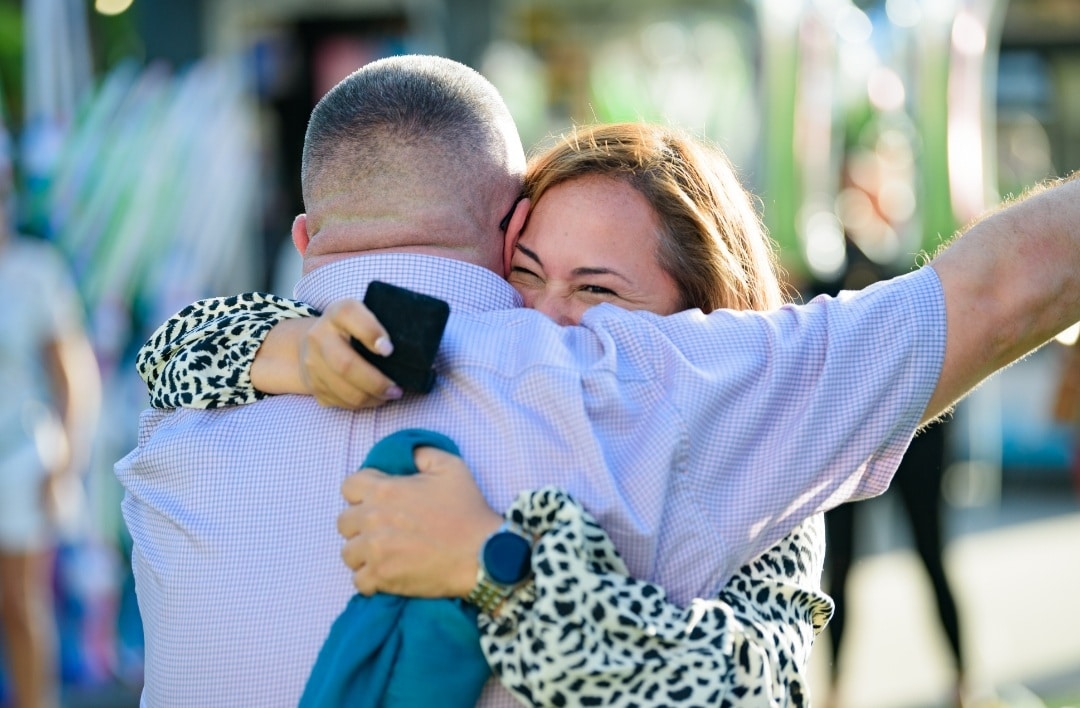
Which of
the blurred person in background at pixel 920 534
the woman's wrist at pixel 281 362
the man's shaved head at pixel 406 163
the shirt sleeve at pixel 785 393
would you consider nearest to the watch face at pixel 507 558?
the shirt sleeve at pixel 785 393

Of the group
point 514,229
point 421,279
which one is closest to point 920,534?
point 514,229

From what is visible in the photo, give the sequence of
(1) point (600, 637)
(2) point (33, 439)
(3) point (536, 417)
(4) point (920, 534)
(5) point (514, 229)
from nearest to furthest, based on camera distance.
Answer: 1. (1) point (600, 637)
2. (3) point (536, 417)
3. (5) point (514, 229)
4. (2) point (33, 439)
5. (4) point (920, 534)

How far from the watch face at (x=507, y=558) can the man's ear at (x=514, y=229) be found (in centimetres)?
57

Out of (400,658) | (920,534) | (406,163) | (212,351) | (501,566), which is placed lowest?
(920,534)

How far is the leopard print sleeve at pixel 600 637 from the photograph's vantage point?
1.43m

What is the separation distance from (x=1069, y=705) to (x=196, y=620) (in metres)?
5.12

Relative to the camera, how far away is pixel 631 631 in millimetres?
1446

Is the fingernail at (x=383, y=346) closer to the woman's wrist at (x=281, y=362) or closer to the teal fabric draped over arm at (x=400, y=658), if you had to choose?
the woman's wrist at (x=281, y=362)

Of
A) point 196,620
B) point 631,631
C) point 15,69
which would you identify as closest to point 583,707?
point 631,631

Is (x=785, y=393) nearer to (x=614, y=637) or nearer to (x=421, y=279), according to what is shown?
(x=614, y=637)

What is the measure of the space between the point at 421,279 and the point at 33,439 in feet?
13.9

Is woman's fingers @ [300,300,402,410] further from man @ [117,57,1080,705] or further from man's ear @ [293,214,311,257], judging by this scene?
man's ear @ [293,214,311,257]

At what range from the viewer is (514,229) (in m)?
1.91

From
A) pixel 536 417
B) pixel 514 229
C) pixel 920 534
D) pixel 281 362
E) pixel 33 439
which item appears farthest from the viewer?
pixel 920 534
